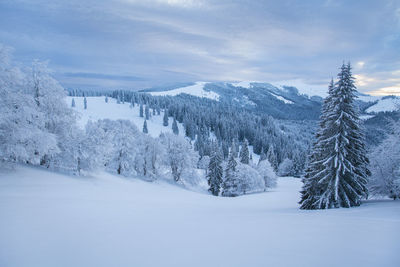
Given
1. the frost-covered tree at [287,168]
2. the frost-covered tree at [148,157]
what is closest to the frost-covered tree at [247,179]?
the frost-covered tree at [148,157]

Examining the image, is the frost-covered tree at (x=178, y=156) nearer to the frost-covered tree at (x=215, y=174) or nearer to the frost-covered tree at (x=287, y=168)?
the frost-covered tree at (x=215, y=174)

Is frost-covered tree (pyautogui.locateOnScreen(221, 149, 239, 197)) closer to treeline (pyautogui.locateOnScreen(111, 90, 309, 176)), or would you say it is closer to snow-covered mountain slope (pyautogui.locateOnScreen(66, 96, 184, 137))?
treeline (pyautogui.locateOnScreen(111, 90, 309, 176))

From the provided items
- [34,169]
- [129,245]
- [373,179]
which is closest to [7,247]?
[129,245]

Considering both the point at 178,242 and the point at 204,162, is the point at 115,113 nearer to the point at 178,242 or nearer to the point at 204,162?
the point at 204,162

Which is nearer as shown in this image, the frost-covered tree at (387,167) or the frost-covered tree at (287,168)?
the frost-covered tree at (387,167)

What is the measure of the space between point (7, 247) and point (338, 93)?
2153 centimetres

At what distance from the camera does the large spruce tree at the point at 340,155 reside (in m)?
17.1

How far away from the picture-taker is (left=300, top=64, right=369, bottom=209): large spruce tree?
1714cm

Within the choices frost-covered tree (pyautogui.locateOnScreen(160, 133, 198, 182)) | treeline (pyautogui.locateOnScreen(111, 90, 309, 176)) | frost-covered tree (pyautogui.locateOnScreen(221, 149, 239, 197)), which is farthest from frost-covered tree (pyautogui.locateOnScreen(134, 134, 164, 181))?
treeline (pyautogui.locateOnScreen(111, 90, 309, 176))

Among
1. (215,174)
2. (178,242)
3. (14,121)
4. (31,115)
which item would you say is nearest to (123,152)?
(31,115)

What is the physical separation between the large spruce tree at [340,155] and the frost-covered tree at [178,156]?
98.8ft

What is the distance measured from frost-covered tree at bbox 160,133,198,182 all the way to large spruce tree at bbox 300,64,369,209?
98.8ft

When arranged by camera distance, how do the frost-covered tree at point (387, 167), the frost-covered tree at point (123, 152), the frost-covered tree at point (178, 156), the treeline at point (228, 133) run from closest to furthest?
1. the frost-covered tree at point (387, 167)
2. the frost-covered tree at point (123, 152)
3. the frost-covered tree at point (178, 156)
4. the treeline at point (228, 133)

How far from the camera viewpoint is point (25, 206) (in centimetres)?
992
